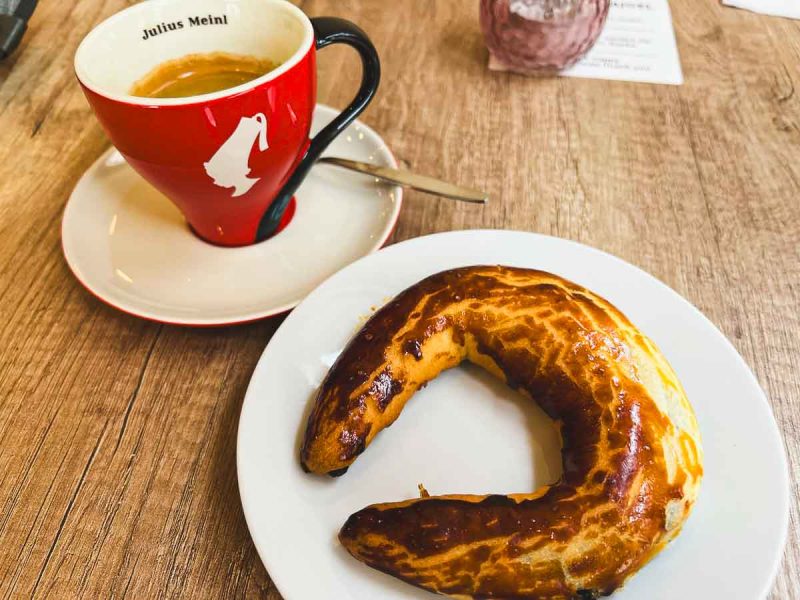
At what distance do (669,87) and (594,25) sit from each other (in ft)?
0.55

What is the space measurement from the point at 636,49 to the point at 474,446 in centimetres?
87

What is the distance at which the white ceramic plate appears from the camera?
47 cm

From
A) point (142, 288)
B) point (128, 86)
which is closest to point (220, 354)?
point (142, 288)

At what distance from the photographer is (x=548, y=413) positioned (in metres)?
0.57

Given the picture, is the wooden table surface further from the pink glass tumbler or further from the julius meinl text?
the julius meinl text

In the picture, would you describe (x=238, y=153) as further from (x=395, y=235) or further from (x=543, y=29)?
(x=543, y=29)

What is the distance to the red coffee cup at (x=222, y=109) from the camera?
596 millimetres

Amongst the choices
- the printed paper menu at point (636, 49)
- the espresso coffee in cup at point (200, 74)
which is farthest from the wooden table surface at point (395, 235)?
the espresso coffee in cup at point (200, 74)

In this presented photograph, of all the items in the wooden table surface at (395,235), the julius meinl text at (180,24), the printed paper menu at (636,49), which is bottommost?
the wooden table surface at (395,235)

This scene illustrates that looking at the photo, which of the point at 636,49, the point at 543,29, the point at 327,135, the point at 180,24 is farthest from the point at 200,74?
the point at 636,49

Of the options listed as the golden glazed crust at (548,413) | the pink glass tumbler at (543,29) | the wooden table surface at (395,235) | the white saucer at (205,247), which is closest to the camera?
the golden glazed crust at (548,413)

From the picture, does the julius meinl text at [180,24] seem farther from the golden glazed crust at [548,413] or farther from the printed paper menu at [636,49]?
the printed paper menu at [636,49]

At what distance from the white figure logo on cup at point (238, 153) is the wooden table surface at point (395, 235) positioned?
170 mm

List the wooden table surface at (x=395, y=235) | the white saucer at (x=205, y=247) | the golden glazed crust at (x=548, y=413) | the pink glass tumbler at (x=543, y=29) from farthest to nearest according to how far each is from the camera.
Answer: the pink glass tumbler at (x=543, y=29) → the white saucer at (x=205, y=247) → the wooden table surface at (x=395, y=235) → the golden glazed crust at (x=548, y=413)
